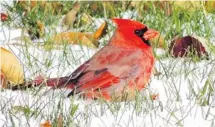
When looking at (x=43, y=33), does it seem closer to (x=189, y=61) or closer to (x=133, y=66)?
(x=189, y=61)

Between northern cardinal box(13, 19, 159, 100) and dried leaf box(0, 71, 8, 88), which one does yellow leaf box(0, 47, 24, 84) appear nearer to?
dried leaf box(0, 71, 8, 88)

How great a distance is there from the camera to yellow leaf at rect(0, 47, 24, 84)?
321 centimetres

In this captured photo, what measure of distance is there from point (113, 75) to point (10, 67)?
0.50 m

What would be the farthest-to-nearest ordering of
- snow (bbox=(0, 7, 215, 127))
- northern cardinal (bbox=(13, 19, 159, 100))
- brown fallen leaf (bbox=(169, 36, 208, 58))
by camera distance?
brown fallen leaf (bbox=(169, 36, 208, 58))
northern cardinal (bbox=(13, 19, 159, 100))
snow (bbox=(0, 7, 215, 127))

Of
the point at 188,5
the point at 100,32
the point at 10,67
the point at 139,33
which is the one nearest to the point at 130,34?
the point at 139,33

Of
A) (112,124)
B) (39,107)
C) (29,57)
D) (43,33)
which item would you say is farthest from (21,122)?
(43,33)

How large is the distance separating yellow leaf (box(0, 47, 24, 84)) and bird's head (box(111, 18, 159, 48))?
0.46m

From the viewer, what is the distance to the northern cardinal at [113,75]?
9.94ft

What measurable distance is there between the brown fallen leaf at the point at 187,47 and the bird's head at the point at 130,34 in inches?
24.0

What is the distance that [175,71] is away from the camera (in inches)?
136

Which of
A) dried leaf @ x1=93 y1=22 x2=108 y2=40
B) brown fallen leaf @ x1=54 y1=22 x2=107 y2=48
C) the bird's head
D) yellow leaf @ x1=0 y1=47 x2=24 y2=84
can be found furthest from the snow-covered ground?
dried leaf @ x1=93 y1=22 x2=108 y2=40

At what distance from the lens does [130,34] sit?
3.17 m

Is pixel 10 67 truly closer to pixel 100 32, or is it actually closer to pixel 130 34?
pixel 130 34

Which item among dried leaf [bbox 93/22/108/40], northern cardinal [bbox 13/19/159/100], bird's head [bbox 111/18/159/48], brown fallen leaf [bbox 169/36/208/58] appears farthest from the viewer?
dried leaf [bbox 93/22/108/40]
